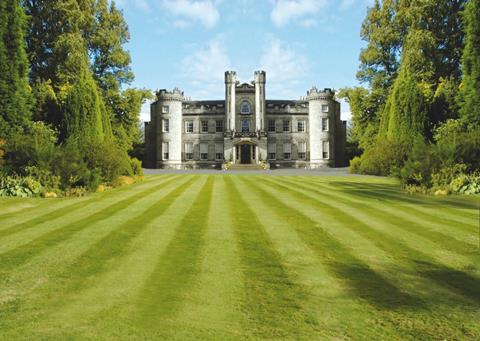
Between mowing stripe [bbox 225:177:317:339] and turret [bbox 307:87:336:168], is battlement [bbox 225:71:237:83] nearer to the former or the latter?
turret [bbox 307:87:336:168]

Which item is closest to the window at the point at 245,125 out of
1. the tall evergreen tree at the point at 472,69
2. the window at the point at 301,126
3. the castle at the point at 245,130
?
the castle at the point at 245,130

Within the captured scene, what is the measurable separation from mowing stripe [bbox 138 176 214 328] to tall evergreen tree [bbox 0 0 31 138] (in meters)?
14.3

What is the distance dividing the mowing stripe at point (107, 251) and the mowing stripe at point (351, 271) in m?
3.51

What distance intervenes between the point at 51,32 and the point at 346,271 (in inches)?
1297

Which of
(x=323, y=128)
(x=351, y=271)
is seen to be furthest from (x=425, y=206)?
(x=323, y=128)

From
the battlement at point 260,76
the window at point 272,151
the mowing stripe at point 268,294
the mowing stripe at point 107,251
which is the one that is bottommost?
the mowing stripe at point 268,294

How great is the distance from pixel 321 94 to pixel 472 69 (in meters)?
39.2

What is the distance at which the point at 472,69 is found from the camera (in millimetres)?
22688

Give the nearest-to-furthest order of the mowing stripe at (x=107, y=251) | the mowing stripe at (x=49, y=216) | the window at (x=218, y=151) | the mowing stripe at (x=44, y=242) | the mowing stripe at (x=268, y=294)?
the mowing stripe at (x=268, y=294) < the mowing stripe at (x=107, y=251) < the mowing stripe at (x=44, y=242) < the mowing stripe at (x=49, y=216) < the window at (x=218, y=151)

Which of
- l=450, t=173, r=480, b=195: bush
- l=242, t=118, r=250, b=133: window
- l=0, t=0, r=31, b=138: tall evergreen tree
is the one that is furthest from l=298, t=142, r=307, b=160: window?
l=0, t=0, r=31, b=138: tall evergreen tree

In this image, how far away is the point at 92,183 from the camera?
1756 centimetres

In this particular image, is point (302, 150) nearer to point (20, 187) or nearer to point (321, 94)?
point (321, 94)

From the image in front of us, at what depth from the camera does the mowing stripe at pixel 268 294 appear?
14.7ft

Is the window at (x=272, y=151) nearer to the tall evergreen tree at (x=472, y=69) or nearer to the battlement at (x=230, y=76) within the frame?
the battlement at (x=230, y=76)
